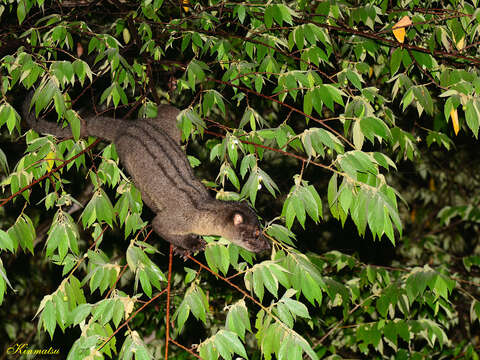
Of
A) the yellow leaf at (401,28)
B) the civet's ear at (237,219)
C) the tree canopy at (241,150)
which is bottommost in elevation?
the civet's ear at (237,219)

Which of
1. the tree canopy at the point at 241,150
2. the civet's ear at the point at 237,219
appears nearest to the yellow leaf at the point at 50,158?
the tree canopy at the point at 241,150

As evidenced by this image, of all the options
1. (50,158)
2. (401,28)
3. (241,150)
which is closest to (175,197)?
(241,150)

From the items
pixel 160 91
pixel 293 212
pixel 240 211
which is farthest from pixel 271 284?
pixel 160 91

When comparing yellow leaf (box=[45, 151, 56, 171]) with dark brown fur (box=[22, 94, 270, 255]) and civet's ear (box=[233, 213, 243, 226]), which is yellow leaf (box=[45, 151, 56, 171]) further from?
civet's ear (box=[233, 213, 243, 226])

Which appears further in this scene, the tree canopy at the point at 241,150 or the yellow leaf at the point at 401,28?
the yellow leaf at the point at 401,28

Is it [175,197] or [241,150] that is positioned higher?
[241,150]

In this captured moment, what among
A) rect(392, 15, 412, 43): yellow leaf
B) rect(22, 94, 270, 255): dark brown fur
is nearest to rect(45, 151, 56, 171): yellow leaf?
rect(22, 94, 270, 255): dark brown fur

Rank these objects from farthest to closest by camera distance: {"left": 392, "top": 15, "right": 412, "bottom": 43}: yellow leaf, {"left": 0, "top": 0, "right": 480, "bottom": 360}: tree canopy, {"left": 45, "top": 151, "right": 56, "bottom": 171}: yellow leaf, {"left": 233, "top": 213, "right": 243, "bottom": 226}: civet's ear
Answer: {"left": 233, "top": 213, "right": 243, "bottom": 226}: civet's ear < {"left": 392, "top": 15, "right": 412, "bottom": 43}: yellow leaf < {"left": 45, "top": 151, "right": 56, "bottom": 171}: yellow leaf < {"left": 0, "top": 0, "right": 480, "bottom": 360}: tree canopy

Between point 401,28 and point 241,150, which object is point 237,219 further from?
point 401,28

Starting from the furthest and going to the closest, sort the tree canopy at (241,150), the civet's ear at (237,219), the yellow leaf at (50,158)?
the civet's ear at (237,219) → the yellow leaf at (50,158) → the tree canopy at (241,150)

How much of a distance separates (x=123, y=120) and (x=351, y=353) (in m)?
3.66

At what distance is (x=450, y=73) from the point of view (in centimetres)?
343

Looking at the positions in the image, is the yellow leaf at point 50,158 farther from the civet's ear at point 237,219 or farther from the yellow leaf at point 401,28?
the yellow leaf at point 401,28

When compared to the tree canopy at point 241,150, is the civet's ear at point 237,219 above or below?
below
